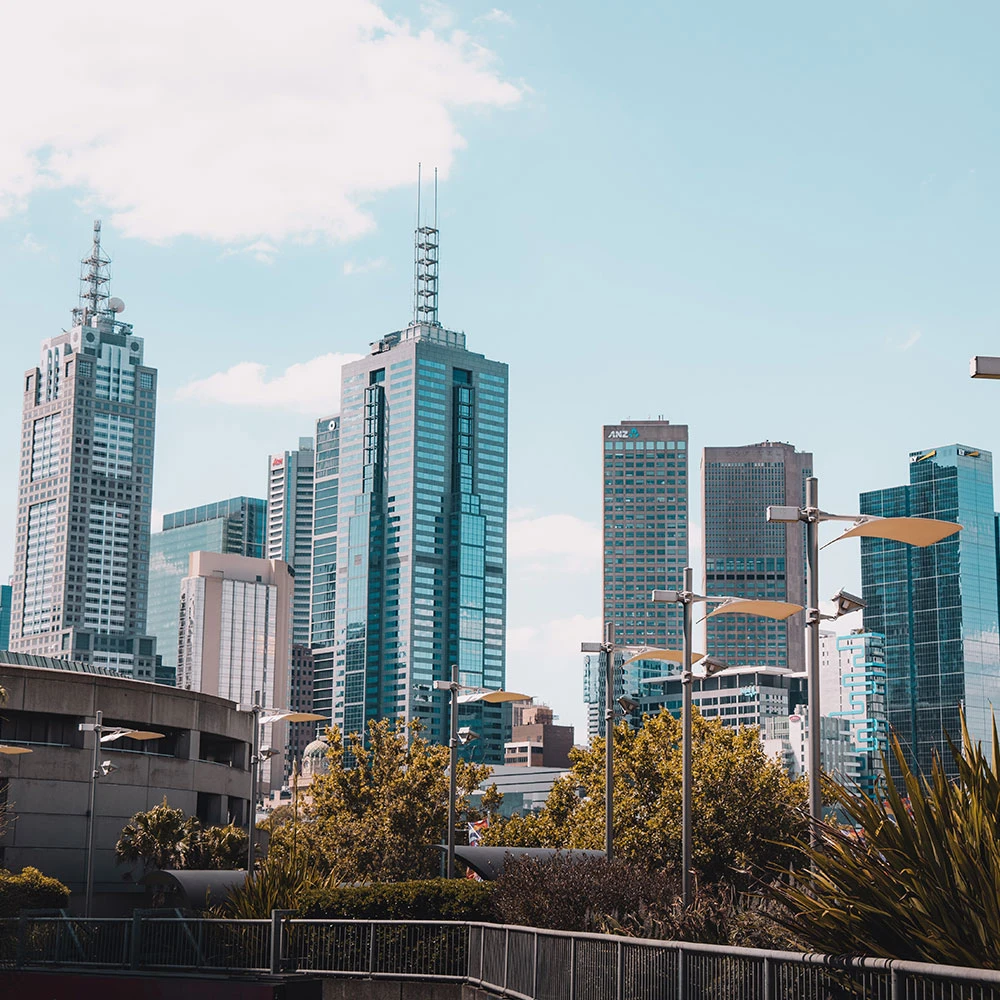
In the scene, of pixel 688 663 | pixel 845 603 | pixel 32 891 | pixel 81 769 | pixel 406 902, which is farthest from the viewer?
pixel 81 769

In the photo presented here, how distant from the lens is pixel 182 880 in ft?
122

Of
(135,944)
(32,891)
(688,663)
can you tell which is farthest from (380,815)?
(688,663)

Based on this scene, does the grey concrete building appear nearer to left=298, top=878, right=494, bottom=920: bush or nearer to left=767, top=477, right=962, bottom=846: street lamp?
left=298, top=878, right=494, bottom=920: bush

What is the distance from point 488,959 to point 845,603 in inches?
335

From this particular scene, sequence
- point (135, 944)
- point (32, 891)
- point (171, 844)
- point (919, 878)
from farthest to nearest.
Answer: point (171, 844) < point (32, 891) < point (135, 944) < point (919, 878)

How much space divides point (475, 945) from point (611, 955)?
744 centimetres

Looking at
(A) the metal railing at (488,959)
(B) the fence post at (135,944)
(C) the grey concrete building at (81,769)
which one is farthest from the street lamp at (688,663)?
(C) the grey concrete building at (81,769)

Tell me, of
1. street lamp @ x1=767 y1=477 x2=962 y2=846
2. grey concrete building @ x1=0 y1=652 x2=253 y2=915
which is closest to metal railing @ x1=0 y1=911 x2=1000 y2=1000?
street lamp @ x1=767 y1=477 x2=962 y2=846

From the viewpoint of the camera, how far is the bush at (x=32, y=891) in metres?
40.3

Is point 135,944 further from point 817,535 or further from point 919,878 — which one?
point 919,878

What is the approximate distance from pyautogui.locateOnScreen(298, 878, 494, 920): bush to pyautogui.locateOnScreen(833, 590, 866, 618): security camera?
878 cm

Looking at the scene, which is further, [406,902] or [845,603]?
[406,902]

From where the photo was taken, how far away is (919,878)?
11.5 meters

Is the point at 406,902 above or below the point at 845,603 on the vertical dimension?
below
